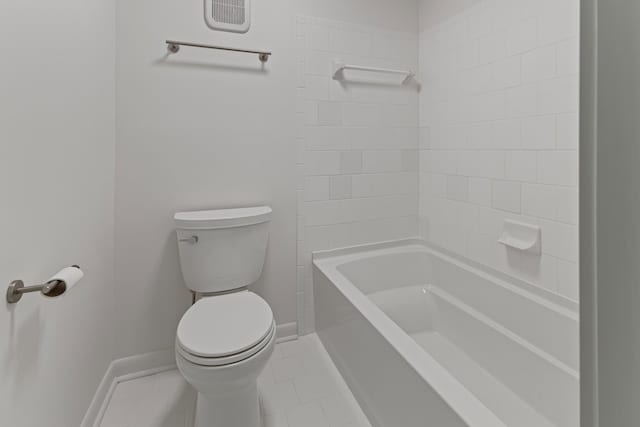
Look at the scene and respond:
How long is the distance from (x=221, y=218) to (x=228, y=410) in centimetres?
79

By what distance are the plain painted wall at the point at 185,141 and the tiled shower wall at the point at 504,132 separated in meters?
0.85

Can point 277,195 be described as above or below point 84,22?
below

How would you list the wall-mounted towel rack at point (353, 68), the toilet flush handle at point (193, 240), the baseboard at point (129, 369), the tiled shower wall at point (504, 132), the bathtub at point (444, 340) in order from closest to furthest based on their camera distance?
the bathtub at point (444, 340) → the tiled shower wall at point (504, 132) → the baseboard at point (129, 369) → the toilet flush handle at point (193, 240) → the wall-mounted towel rack at point (353, 68)

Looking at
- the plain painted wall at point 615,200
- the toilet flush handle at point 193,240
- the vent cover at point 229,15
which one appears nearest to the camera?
the plain painted wall at point 615,200

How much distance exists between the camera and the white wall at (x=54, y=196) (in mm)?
797

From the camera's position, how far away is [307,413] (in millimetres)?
1399

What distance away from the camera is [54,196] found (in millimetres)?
999

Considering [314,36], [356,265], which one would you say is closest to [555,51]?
[314,36]

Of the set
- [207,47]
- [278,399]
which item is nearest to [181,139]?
[207,47]

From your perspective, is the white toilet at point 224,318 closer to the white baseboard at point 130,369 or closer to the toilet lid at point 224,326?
the toilet lid at point 224,326

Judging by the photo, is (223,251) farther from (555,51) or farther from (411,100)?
(555,51)

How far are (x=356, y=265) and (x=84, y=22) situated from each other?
5.48ft

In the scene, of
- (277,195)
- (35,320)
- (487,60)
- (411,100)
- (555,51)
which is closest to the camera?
(35,320)

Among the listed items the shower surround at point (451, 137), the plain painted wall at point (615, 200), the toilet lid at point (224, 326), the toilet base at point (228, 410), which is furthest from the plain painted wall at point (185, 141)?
the plain painted wall at point (615, 200)
